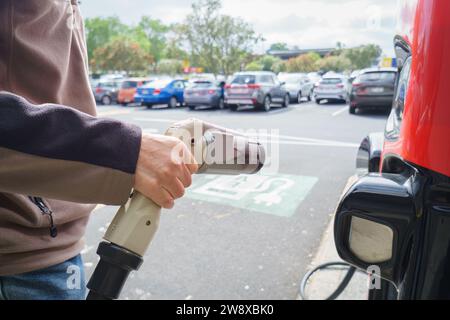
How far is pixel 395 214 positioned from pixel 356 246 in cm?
14

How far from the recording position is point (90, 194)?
0.88 metres

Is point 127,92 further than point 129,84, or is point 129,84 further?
point 129,84

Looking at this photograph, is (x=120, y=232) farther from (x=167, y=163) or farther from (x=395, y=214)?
(x=395, y=214)

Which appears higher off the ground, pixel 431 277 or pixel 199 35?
pixel 199 35

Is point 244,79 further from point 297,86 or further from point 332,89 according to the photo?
point 332,89

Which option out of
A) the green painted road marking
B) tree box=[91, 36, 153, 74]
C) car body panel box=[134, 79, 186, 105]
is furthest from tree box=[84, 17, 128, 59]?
the green painted road marking

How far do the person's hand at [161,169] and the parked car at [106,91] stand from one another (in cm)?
2166

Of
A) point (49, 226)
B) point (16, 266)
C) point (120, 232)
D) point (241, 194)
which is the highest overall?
point (120, 232)

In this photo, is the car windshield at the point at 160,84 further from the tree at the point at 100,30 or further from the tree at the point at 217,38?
the tree at the point at 100,30

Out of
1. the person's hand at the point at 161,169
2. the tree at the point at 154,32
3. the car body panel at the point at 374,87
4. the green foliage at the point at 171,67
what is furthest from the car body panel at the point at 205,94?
the tree at the point at 154,32

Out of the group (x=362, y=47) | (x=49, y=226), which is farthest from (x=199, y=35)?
(x=362, y=47)

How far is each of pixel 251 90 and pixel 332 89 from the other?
506cm

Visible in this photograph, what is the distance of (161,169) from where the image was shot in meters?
0.86

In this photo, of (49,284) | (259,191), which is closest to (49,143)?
(49,284)
